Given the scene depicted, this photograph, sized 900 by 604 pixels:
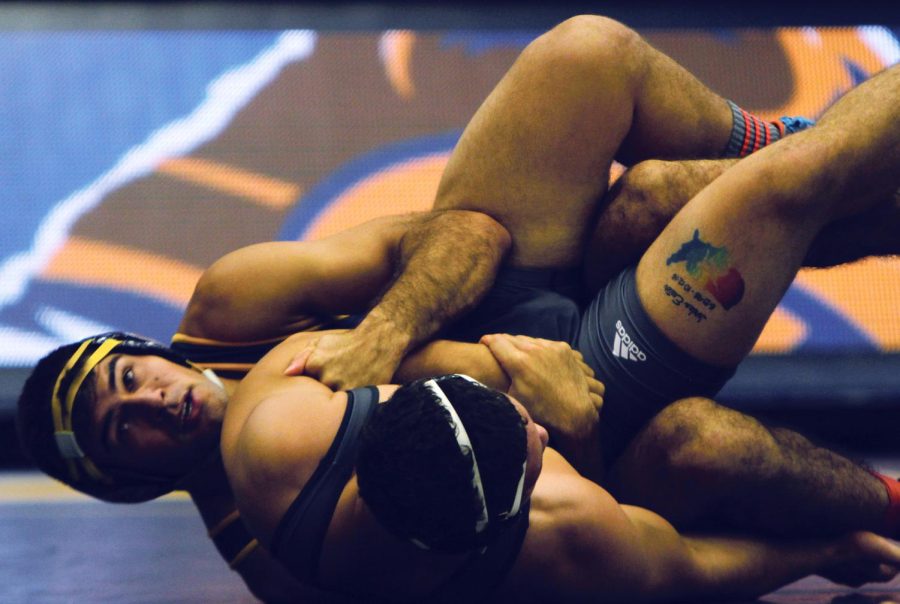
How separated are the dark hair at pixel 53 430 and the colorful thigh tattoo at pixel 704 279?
0.89m

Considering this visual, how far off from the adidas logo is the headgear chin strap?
1.59ft

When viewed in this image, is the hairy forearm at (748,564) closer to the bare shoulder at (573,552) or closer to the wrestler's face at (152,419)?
the bare shoulder at (573,552)

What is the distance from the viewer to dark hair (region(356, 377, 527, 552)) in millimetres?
1174

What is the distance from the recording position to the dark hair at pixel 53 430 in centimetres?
172

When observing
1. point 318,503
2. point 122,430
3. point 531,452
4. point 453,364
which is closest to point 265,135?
point 122,430

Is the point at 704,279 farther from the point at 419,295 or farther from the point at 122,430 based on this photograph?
the point at 122,430

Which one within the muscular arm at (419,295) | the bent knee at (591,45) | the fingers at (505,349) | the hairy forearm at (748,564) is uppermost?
the bent knee at (591,45)

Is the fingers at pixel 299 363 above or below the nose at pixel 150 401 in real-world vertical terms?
above

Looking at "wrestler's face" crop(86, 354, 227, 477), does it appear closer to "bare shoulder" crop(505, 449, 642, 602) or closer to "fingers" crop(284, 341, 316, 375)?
"fingers" crop(284, 341, 316, 375)

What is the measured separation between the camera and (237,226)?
3.32 metres

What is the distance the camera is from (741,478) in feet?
5.16

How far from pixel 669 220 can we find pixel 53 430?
3.47 ft

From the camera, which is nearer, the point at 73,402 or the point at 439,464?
the point at 439,464

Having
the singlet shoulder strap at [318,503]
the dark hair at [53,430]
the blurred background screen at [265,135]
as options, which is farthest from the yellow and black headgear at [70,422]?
the blurred background screen at [265,135]
